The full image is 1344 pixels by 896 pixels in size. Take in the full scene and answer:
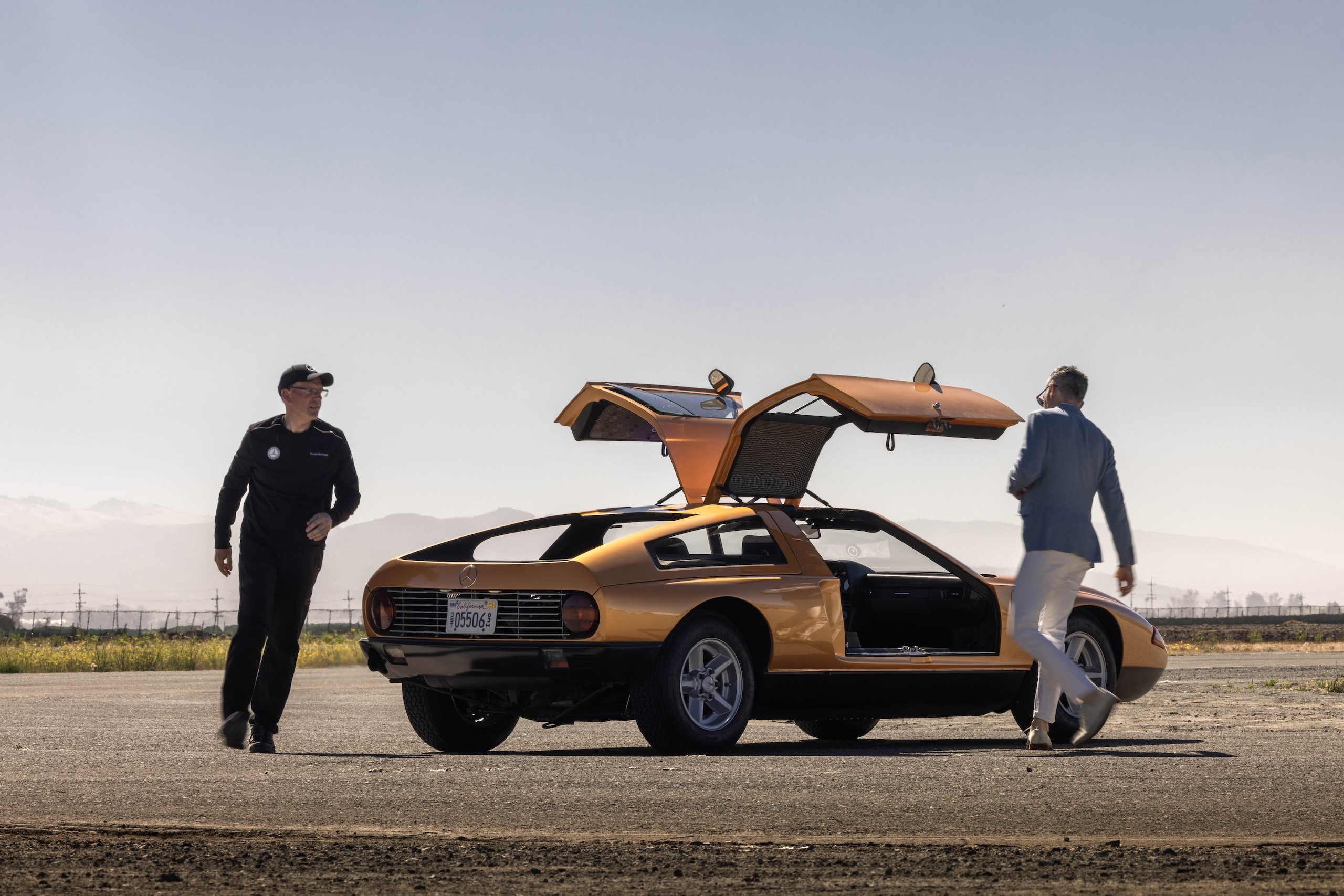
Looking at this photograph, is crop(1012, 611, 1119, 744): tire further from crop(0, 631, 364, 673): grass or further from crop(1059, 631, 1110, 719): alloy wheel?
crop(0, 631, 364, 673): grass

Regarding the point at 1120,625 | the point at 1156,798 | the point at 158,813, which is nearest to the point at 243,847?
the point at 158,813

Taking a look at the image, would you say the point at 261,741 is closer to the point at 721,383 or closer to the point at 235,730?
the point at 235,730

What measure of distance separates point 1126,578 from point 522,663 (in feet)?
10.2

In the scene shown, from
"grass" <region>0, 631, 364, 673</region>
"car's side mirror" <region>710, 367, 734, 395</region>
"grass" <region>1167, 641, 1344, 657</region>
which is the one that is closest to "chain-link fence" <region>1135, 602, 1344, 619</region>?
"grass" <region>1167, 641, 1344, 657</region>

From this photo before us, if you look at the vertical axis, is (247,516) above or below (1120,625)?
above

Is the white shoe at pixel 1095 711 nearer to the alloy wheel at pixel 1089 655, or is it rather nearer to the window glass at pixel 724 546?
the alloy wheel at pixel 1089 655

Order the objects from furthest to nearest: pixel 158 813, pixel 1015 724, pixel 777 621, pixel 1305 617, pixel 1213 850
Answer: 1. pixel 1305 617
2. pixel 1015 724
3. pixel 777 621
4. pixel 158 813
5. pixel 1213 850

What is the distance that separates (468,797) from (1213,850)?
279 cm

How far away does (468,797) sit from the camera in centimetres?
636

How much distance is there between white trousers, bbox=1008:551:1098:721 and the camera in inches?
324

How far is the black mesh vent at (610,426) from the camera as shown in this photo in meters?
11.2

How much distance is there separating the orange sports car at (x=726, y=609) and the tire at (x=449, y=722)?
1 cm

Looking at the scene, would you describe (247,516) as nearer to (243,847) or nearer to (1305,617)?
(243,847)

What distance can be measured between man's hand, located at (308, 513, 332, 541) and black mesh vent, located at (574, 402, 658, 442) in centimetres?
243
